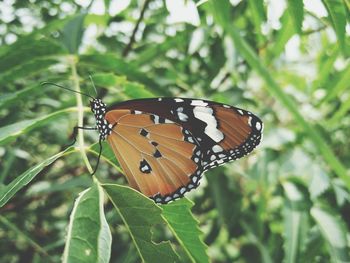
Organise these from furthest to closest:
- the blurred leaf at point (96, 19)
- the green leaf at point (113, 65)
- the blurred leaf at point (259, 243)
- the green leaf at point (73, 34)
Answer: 1. the blurred leaf at point (96, 19)
2. the blurred leaf at point (259, 243)
3. the green leaf at point (73, 34)
4. the green leaf at point (113, 65)

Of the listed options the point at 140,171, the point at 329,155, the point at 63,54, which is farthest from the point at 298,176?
the point at 329,155

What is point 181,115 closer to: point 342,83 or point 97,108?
point 97,108

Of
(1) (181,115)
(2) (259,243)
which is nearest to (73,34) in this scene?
(1) (181,115)

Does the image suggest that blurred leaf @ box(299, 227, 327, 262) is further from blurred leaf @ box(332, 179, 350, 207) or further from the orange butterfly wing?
the orange butterfly wing

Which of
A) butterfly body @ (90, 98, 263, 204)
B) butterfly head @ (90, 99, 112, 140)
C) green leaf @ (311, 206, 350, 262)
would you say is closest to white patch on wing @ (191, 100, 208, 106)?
butterfly body @ (90, 98, 263, 204)

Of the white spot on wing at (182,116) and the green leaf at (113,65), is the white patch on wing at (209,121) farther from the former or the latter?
the green leaf at (113,65)

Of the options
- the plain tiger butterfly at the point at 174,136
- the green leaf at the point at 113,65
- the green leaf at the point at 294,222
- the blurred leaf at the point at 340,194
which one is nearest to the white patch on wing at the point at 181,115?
the plain tiger butterfly at the point at 174,136
